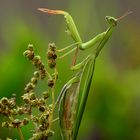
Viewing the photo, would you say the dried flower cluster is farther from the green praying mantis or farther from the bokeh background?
the bokeh background

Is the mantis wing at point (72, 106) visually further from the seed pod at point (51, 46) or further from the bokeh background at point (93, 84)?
the bokeh background at point (93, 84)

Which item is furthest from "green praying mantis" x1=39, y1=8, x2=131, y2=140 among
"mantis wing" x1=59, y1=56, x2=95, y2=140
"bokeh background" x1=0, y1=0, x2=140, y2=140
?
"bokeh background" x1=0, y1=0, x2=140, y2=140

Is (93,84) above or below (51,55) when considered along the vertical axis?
below

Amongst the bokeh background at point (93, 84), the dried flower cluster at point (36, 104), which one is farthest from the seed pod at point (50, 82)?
the bokeh background at point (93, 84)

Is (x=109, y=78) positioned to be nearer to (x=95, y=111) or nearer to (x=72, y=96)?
(x=95, y=111)

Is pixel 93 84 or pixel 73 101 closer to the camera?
pixel 73 101

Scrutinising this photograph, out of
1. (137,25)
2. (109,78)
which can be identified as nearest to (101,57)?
(109,78)

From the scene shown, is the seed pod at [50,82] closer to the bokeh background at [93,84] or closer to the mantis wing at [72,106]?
the mantis wing at [72,106]

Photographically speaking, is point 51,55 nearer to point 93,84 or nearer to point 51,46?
point 51,46

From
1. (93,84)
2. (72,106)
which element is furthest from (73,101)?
(93,84)

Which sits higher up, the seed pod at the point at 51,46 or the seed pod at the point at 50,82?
the seed pod at the point at 51,46

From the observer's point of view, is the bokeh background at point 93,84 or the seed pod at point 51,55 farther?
the bokeh background at point 93,84

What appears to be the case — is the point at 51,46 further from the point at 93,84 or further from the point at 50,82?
the point at 93,84
